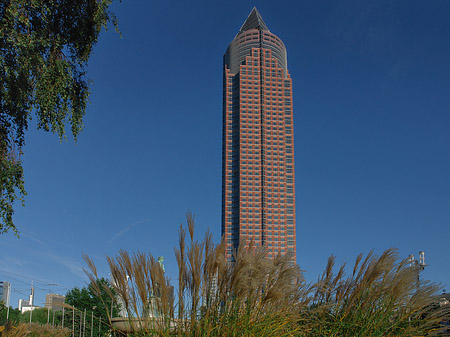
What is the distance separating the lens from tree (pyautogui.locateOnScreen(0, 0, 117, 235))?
6828 mm

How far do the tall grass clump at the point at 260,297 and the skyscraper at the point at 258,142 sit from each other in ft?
370

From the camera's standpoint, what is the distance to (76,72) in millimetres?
8352

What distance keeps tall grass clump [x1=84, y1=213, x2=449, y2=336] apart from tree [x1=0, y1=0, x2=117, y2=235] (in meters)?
3.71

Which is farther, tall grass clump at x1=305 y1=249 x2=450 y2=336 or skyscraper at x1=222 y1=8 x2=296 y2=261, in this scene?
skyscraper at x1=222 y1=8 x2=296 y2=261

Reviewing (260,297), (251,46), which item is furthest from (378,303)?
(251,46)

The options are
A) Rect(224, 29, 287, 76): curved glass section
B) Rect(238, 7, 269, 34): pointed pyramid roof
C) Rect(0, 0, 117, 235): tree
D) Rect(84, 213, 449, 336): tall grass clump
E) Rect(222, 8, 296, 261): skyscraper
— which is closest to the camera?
Rect(84, 213, 449, 336): tall grass clump

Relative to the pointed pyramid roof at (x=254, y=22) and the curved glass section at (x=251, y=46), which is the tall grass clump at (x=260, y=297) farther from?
the pointed pyramid roof at (x=254, y=22)

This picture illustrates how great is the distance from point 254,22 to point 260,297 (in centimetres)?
14473

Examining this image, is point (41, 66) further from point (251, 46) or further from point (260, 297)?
point (251, 46)

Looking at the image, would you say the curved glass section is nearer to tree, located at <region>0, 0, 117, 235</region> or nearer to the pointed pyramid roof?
the pointed pyramid roof

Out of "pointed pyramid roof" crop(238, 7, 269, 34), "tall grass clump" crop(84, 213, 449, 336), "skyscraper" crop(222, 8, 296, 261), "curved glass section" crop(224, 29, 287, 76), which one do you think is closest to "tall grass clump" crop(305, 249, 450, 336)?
"tall grass clump" crop(84, 213, 449, 336)

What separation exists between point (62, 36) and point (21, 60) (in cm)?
152

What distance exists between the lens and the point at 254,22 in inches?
5595

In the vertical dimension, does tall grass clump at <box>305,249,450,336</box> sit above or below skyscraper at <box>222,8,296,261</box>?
below
